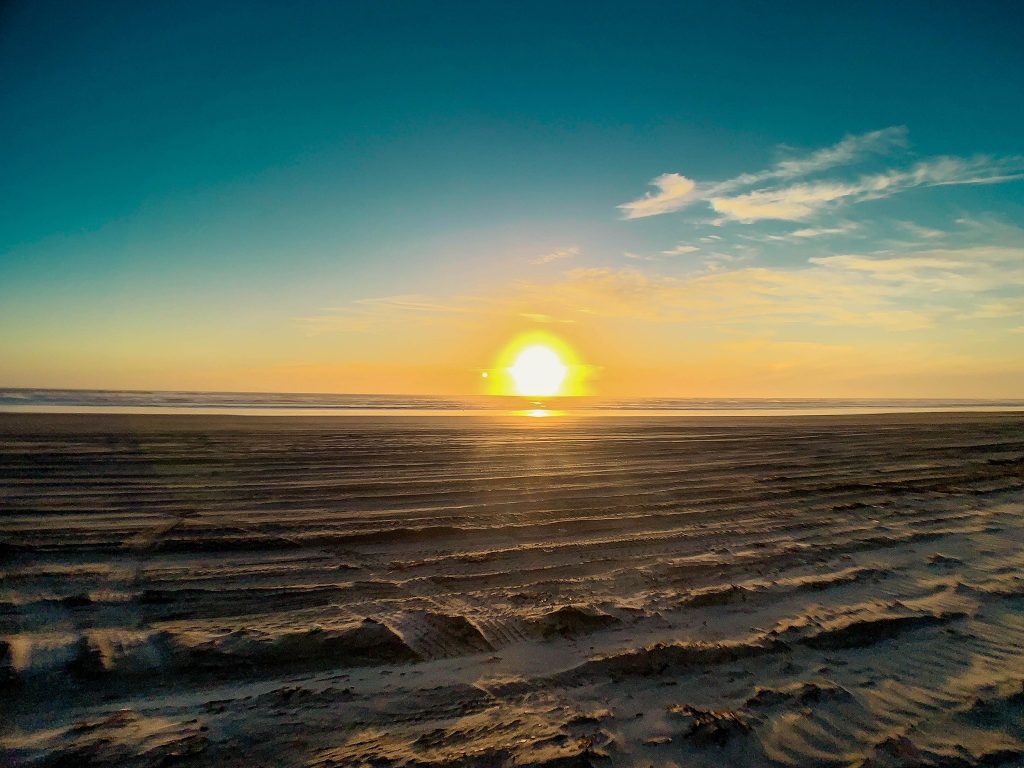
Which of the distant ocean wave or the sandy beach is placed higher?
the distant ocean wave

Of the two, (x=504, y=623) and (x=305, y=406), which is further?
(x=305, y=406)

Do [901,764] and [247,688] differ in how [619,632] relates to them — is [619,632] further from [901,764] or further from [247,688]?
[247,688]

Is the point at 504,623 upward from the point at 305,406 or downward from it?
downward

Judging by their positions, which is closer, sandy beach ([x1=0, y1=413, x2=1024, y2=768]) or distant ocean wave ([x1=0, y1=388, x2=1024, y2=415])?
sandy beach ([x1=0, y1=413, x2=1024, y2=768])

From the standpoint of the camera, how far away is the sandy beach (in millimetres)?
2703

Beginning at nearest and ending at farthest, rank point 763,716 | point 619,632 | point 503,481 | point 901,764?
point 901,764 < point 763,716 < point 619,632 < point 503,481

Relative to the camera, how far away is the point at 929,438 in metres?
15.5

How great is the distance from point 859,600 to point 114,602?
526 cm

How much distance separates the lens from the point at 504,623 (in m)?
3.83

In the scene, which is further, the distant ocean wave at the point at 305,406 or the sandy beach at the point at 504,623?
the distant ocean wave at the point at 305,406

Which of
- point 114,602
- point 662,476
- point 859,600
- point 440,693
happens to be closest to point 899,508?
point 662,476

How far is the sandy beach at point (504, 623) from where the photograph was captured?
2703 millimetres

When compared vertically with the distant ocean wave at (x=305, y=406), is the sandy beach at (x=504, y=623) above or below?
below

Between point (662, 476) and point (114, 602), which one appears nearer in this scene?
point (114, 602)
